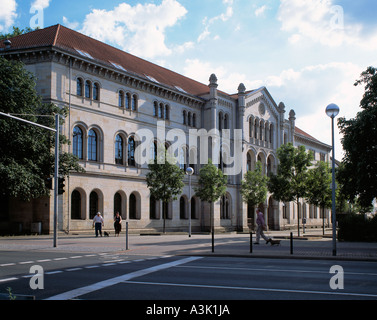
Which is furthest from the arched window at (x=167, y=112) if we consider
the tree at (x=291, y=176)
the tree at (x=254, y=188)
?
the tree at (x=291, y=176)

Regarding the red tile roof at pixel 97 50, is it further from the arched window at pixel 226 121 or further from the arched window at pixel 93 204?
the arched window at pixel 93 204

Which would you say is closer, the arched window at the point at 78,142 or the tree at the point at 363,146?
the tree at the point at 363,146

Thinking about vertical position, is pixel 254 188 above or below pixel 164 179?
below

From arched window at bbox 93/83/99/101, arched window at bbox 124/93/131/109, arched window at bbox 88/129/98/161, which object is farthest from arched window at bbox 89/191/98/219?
A: arched window at bbox 124/93/131/109

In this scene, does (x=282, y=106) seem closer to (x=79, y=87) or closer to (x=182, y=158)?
(x=182, y=158)

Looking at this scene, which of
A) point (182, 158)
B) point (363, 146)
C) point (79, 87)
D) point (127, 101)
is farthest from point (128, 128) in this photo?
point (363, 146)

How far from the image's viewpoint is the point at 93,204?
121 ft

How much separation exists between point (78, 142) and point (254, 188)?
2108cm

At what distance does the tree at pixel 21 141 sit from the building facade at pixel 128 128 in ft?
10.3

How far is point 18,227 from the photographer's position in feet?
108

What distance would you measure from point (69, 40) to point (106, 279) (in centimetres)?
3117

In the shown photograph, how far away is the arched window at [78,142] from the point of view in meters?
35.4
